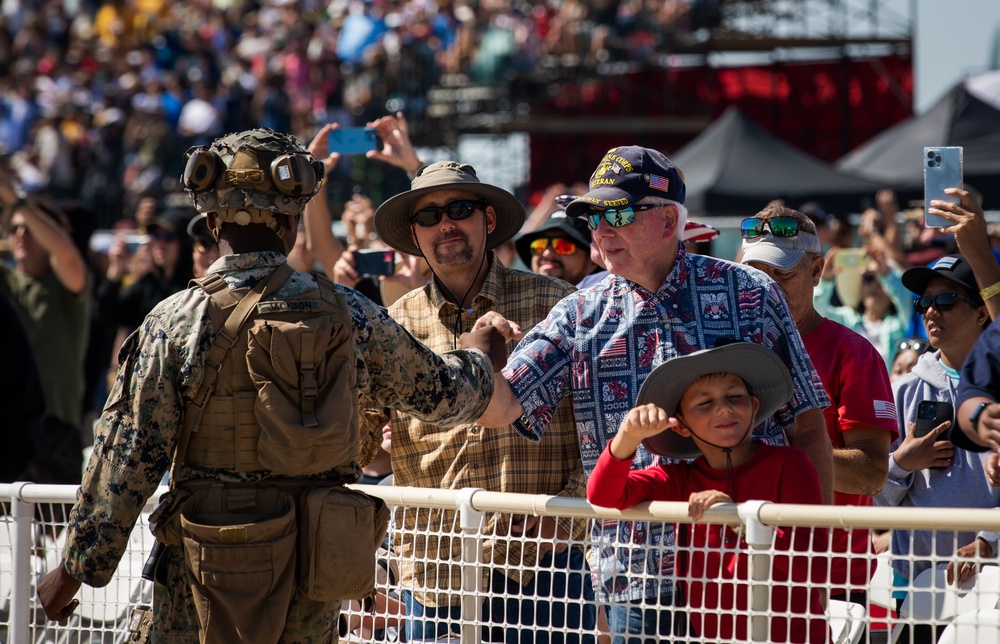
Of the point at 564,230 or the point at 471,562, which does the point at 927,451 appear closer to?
the point at 471,562

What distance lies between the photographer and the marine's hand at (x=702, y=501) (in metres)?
3.10

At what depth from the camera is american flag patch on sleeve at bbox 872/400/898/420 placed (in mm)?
3916

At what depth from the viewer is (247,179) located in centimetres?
310

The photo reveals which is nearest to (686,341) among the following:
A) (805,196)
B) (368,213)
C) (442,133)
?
(368,213)

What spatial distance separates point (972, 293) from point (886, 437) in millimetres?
1127

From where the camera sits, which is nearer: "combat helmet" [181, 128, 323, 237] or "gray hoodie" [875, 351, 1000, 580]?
"combat helmet" [181, 128, 323, 237]

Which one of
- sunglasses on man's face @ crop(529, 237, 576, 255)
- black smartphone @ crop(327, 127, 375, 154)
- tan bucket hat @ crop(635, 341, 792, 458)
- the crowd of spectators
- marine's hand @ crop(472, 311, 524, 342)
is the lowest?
tan bucket hat @ crop(635, 341, 792, 458)

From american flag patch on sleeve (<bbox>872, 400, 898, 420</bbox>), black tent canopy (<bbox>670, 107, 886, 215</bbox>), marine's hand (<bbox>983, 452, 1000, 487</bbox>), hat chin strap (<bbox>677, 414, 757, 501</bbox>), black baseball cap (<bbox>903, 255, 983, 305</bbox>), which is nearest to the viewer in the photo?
marine's hand (<bbox>983, 452, 1000, 487</bbox>)

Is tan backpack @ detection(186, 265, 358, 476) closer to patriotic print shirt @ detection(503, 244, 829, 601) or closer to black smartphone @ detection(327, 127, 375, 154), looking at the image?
patriotic print shirt @ detection(503, 244, 829, 601)

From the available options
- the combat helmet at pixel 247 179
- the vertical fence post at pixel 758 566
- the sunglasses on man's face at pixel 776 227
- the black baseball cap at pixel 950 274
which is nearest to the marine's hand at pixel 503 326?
the combat helmet at pixel 247 179

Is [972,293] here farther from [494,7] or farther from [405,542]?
[494,7]

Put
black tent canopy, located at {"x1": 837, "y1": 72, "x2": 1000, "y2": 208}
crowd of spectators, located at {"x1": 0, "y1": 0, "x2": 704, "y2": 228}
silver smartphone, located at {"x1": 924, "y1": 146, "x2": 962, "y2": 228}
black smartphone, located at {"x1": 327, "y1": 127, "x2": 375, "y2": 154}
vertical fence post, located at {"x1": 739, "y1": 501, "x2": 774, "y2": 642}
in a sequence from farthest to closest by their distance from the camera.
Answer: crowd of spectators, located at {"x1": 0, "y1": 0, "x2": 704, "y2": 228}, black tent canopy, located at {"x1": 837, "y1": 72, "x2": 1000, "y2": 208}, black smartphone, located at {"x1": 327, "y1": 127, "x2": 375, "y2": 154}, silver smartphone, located at {"x1": 924, "y1": 146, "x2": 962, "y2": 228}, vertical fence post, located at {"x1": 739, "y1": 501, "x2": 774, "y2": 642}

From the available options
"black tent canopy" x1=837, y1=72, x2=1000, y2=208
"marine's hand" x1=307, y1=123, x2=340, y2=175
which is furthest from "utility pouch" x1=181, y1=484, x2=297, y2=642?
"black tent canopy" x1=837, y1=72, x2=1000, y2=208

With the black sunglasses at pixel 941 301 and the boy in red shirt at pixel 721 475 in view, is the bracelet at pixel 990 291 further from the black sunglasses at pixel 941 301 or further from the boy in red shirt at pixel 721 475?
the boy in red shirt at pixel 721 475
